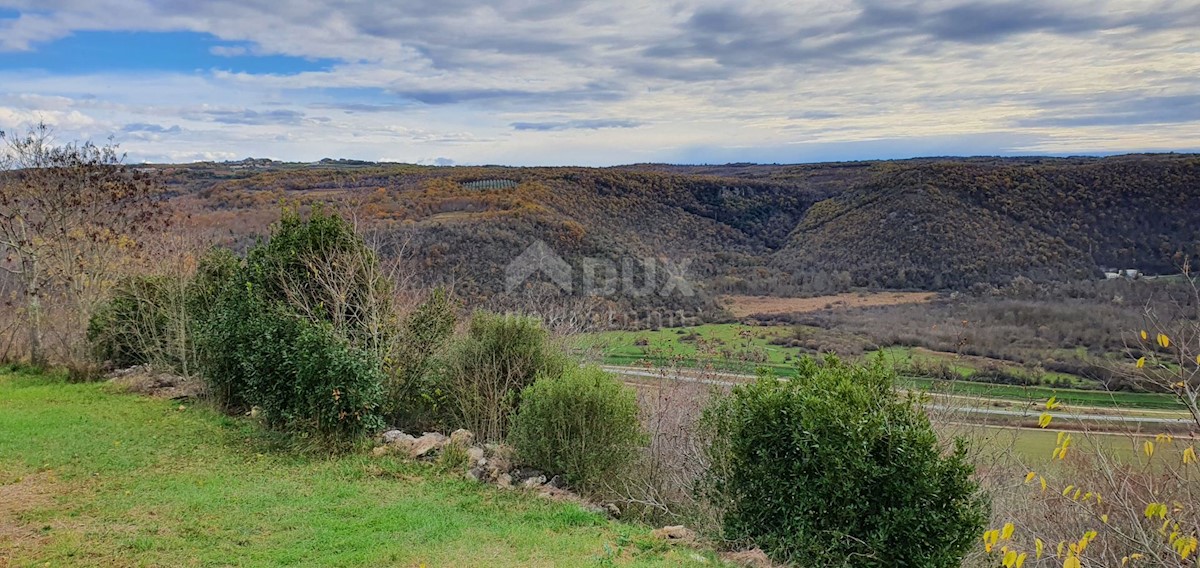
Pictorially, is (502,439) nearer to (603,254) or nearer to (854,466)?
(854,466)

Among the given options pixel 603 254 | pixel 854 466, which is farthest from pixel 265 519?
pixel 603 254

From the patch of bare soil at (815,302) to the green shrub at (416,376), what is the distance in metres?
23.0

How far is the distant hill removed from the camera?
30.6m

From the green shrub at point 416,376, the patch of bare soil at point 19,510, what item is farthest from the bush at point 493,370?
the patch of bare soil at point 19,510

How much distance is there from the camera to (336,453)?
8617mm

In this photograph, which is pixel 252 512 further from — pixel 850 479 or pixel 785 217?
pixel 785 217

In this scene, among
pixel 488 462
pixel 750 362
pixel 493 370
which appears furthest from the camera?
Result: pixel 750 362

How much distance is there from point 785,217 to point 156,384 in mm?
A: 43496

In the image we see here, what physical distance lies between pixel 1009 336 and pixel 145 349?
25.7 m

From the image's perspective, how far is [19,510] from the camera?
639cm

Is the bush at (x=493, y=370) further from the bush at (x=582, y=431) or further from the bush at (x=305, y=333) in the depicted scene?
the bush at (x=582, y=431)

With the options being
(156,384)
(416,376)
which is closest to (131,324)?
A: (156,384)

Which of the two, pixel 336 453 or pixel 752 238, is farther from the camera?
pixel 752 238

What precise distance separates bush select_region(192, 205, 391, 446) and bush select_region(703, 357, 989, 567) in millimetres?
4925
